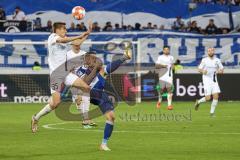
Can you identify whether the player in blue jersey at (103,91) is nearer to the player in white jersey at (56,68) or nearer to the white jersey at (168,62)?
the player in white jersey at (56,68)

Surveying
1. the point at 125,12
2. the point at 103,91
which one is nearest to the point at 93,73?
the point at 103,91

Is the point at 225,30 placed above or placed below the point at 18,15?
below

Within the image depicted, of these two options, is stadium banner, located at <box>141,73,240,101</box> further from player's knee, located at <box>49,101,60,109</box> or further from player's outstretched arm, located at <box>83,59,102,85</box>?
player's outstretched arm, located at <box>83,59,102,85</box>

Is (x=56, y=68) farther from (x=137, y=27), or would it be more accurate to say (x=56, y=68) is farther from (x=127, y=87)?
(x=137, y=27)

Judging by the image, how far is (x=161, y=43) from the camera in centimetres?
3503

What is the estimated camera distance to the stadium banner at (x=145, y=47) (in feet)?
114

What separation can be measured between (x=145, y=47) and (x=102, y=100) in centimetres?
1965

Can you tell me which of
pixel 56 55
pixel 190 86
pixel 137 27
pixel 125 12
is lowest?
pixel 190 86

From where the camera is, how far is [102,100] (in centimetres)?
1550

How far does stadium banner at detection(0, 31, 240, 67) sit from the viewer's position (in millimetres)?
34781

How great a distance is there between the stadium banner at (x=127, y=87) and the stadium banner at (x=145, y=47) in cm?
68

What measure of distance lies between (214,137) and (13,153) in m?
5.59

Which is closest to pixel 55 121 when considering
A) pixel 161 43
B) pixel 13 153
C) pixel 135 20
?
→ pixel 13 153

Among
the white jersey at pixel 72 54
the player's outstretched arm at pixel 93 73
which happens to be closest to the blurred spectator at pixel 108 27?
the white jersey at pixel 72 54
